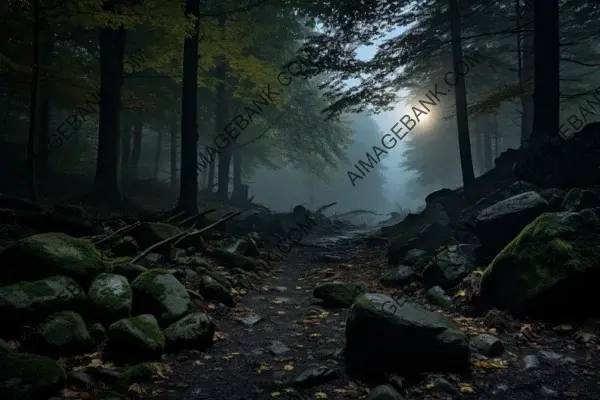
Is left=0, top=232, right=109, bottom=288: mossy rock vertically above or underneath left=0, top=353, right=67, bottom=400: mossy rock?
above

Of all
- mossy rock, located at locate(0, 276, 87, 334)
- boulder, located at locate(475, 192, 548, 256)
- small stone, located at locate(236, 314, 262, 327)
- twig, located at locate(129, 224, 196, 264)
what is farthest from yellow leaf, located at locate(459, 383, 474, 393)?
twig, located at locate(129, 224, 196, 264)

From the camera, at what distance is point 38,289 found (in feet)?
13.4

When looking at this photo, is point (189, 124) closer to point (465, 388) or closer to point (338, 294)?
point (338, 294)

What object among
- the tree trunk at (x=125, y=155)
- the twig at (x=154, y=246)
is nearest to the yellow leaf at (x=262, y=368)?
the twig at (x=154, y=246)

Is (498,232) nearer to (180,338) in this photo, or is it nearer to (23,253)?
(180,338)

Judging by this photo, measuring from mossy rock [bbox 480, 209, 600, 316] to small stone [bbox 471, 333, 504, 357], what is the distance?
3.13 feet

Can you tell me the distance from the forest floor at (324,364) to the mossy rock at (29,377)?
0.71 m

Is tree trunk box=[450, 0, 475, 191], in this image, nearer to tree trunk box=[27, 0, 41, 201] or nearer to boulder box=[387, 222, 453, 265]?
boulder box=[387, 222, 453, 265]

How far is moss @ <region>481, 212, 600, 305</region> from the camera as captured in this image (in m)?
4.57

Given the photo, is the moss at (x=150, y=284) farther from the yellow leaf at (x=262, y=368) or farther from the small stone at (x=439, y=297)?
the small stone at (x=439, y=297)

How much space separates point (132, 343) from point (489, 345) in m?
3.75

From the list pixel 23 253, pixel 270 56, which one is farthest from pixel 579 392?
pixel 270 56

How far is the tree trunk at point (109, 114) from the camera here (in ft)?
37.8

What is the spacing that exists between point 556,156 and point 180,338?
8.31m
